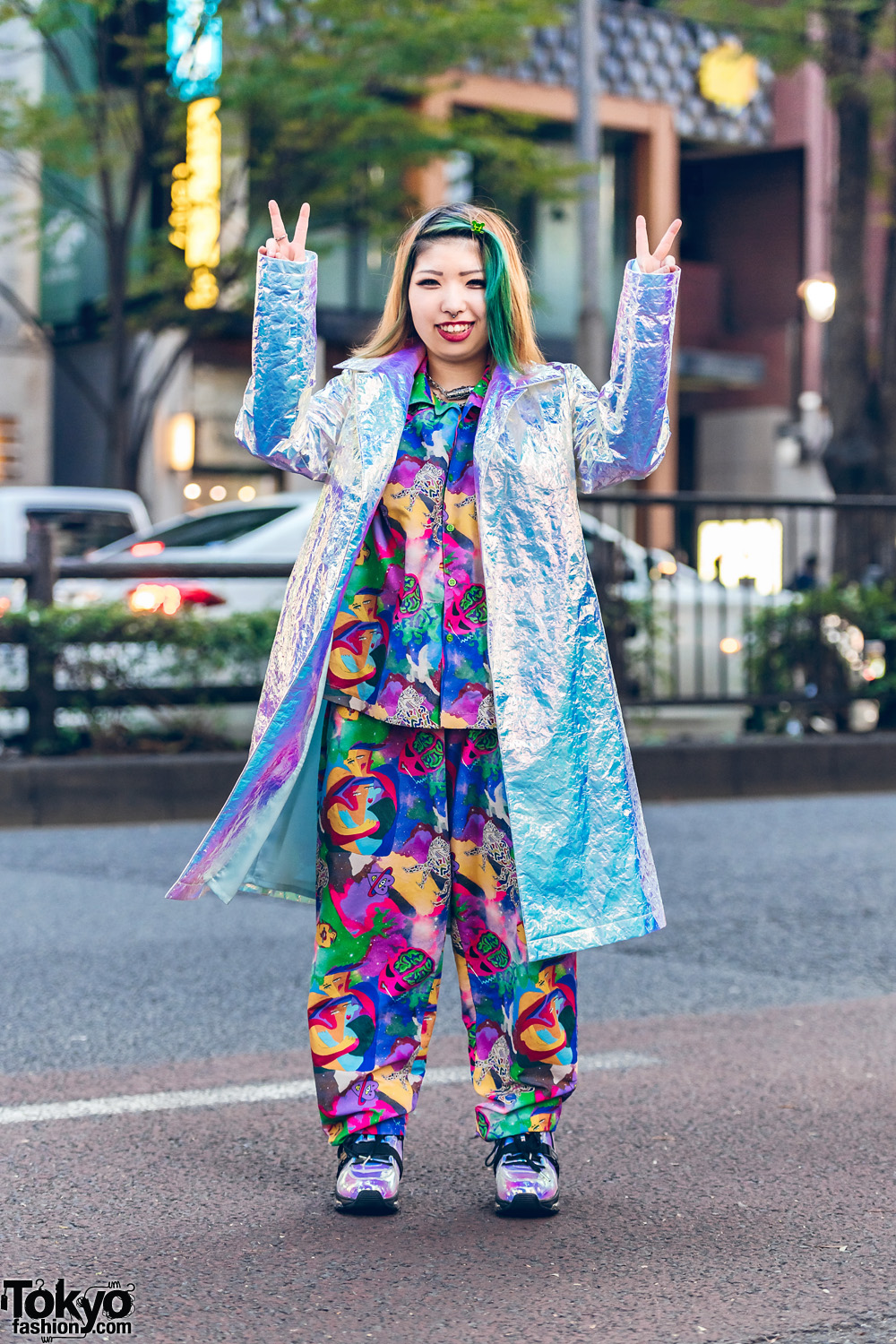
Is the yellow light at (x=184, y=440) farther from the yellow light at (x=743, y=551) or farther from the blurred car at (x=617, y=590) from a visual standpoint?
the yellow light at (x=743, y=551)

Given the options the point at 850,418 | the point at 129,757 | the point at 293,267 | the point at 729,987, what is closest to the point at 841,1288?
the point at 293,267

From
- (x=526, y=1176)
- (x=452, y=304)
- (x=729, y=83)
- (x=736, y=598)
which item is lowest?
(x=526, y=1176)

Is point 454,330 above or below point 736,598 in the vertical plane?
above

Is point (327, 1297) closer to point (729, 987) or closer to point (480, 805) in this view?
point (480, 805)

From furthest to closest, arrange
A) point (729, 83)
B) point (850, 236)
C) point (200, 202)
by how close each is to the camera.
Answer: point (729, 83) < point (200, 202) < point (850, 236)

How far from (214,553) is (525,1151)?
7.08 m

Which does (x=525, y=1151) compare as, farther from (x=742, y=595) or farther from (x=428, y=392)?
(x=742, y=595)

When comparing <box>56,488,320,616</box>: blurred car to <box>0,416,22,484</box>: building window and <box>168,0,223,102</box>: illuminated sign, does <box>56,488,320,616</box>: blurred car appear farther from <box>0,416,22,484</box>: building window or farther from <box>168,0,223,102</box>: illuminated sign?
<box>0,416,22,484</box>: building window

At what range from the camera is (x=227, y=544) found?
1023cm

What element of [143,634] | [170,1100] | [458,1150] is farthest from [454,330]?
[143,634]

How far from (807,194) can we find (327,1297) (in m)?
27.5

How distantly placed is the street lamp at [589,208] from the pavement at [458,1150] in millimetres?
10117

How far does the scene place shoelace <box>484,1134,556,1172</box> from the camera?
3141 millimetres

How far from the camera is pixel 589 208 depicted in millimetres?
16312
